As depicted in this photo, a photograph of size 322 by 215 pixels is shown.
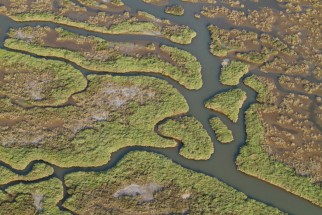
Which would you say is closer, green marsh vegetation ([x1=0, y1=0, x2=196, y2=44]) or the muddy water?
the muddy water

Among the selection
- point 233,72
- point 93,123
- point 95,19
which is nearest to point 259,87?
point 233,72

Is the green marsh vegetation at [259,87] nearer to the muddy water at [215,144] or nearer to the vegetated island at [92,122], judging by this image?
the muddy water at [215,144]

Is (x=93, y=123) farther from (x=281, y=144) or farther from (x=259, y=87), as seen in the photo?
(x=259, y=87)

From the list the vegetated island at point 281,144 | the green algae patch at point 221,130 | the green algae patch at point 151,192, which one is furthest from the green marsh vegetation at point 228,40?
the green algae patch at point 151,192

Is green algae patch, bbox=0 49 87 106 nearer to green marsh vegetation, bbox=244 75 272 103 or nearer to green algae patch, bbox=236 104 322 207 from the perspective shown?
green algae patch, bbox=236 104 322 207

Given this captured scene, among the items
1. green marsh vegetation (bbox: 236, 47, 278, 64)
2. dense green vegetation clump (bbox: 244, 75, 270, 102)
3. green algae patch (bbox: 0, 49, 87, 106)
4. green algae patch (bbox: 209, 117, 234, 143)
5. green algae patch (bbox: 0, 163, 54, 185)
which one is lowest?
green algae patch (bbox: 0, 163, 54, 185)

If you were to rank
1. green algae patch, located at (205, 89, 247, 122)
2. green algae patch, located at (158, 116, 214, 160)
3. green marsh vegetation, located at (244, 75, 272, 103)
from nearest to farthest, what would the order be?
green algae patch, located at (158, 116, 214, 160) < green algae patch, located at (205, 89, 247, 122) < green marsh vegetation, located at (244, 75, 272, 103)

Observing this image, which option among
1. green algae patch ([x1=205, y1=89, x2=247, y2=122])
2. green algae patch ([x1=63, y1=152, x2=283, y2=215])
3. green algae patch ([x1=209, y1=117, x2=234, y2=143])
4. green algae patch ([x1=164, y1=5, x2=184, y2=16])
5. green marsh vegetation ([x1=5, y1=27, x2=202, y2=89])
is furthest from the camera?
green algae patch ([x1=164, y1=5, x2=184, y2=16])

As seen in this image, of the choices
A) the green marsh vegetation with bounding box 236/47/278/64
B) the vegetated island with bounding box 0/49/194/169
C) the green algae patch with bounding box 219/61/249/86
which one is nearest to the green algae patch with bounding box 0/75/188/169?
the vegetated island with bounding box 0/49/194/169
